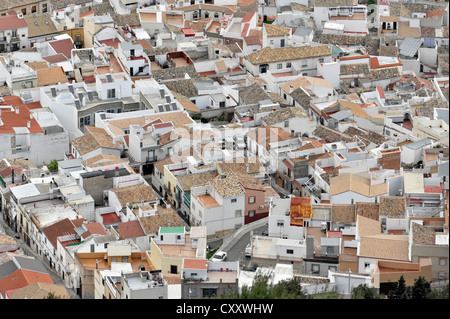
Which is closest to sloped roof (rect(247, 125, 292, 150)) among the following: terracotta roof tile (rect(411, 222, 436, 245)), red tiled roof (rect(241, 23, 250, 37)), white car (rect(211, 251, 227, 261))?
white car (rect(211, 251, 227, 261))

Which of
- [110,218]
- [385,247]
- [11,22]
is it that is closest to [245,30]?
[11,22]

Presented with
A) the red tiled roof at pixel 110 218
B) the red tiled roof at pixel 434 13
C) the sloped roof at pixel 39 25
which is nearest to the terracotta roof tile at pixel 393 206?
the red tiled roof at pixel 110 218

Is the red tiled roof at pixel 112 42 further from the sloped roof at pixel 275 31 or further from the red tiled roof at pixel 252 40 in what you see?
the sloped roof at pixel 275 31

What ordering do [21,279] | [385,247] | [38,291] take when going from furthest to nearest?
[385,247] < [21,279] < [38,291]

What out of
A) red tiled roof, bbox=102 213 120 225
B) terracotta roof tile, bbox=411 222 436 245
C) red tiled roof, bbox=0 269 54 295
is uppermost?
terracotta roof tile, bbox=411 222 436 245

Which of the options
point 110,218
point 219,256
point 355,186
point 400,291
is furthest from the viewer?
point 110,218

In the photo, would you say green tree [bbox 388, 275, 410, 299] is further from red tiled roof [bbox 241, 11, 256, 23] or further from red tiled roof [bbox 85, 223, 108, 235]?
red tiled roof [bbox 241, 11, 256, 23]

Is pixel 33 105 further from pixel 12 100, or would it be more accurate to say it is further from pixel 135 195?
pixel 135 195
